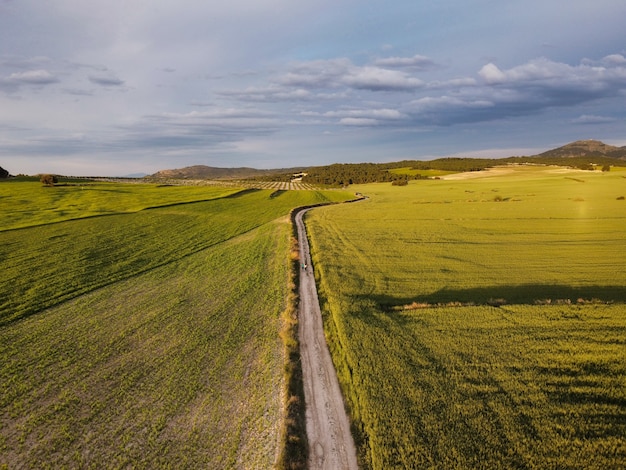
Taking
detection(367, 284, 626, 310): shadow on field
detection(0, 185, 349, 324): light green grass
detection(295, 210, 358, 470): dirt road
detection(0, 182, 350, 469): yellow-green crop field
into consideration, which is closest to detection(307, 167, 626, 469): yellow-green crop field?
detection(367, 284, 626, 310): shadow on field

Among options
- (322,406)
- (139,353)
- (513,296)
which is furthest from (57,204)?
(513,296)

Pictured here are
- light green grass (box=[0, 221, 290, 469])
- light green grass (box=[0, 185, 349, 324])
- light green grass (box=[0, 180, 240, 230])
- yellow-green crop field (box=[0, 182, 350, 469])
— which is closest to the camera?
light green grass (box=[0, 221, 290, 469])

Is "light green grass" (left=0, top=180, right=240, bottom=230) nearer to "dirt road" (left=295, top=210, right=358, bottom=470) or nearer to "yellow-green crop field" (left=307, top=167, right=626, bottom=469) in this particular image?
"yellow-green crop field" (left=307, top=167, right=626, bottom=469)

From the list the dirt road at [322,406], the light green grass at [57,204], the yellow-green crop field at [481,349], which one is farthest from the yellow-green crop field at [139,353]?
the light green grass at [57,204]

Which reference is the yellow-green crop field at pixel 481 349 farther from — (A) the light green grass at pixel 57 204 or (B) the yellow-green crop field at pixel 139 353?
(A) the light green grass at pixel 57 204

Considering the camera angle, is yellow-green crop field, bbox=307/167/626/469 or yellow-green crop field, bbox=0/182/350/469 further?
yellow-green crop field, bbox=0/182/350/469

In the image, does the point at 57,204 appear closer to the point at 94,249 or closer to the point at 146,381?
the point at 94,249
